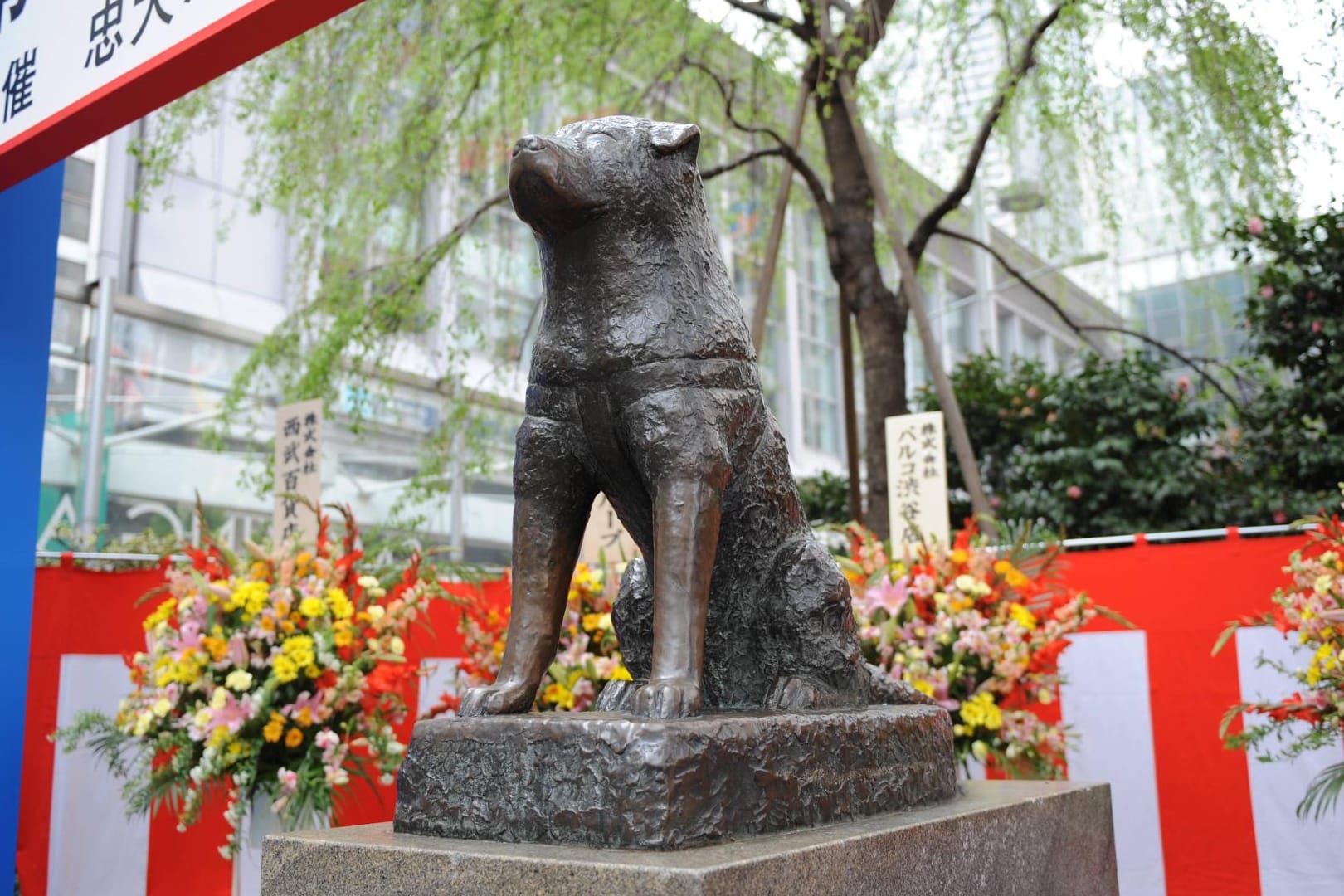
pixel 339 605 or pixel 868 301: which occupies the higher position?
pixel 868 301

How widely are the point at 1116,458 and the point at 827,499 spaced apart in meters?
1.97

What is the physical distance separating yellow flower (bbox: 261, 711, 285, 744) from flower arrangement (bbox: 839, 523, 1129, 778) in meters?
1.58

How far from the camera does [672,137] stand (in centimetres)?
178

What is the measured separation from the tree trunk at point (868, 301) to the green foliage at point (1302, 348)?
171 cm

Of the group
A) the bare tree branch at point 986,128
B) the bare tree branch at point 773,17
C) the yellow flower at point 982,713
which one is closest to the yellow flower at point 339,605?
the yellow flower at point 982,713

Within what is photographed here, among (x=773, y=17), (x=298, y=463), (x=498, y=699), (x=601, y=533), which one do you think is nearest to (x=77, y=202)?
(x=298, y=463)

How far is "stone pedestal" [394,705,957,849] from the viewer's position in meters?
1.49

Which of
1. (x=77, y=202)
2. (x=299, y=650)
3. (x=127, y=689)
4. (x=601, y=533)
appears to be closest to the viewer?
(x=299, y=650)

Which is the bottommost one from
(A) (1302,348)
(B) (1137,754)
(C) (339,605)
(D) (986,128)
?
(B) (1137,754)

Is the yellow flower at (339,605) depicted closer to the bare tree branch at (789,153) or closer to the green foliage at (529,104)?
the green foliage at (529,104)

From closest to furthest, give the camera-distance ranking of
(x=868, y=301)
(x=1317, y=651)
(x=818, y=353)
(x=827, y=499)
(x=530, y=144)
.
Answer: (x=530, y=144)
(x=1317, y=651)
(x=868, y=301)
(x=827, y=499)
(x=818, y=353)

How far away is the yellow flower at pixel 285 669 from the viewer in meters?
3.15

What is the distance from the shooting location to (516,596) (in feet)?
6.07

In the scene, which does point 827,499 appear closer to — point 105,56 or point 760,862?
point 105,56
